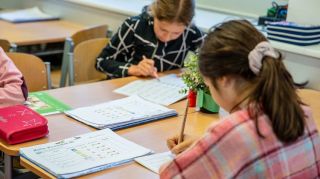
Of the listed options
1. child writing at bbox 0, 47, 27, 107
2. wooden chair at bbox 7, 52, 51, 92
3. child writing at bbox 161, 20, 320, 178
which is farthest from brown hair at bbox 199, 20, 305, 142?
wooden chair at bbox 7, 52, 51, 92

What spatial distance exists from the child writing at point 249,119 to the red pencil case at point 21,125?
0.67m

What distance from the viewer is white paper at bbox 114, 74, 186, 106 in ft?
7.19

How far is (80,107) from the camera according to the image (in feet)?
6.72

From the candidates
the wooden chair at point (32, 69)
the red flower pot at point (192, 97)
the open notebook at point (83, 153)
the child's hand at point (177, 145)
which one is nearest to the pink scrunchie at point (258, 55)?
the child's hand at point (177, 145)

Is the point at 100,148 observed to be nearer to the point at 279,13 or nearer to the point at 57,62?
the point at 279,13

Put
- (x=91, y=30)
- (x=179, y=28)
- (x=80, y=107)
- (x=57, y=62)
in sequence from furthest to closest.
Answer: (x=57, y=62), (x=91, y=30), (x=179, y=28), (x=80, y=107)

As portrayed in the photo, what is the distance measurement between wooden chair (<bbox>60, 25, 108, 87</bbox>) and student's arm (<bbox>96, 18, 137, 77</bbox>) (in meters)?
0.31

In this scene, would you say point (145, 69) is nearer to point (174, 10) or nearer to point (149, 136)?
point (174, 10)

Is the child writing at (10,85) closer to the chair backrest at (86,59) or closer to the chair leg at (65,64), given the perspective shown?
the chair backrest at (86,59)

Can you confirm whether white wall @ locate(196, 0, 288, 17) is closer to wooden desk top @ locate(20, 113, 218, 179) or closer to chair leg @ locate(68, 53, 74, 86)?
chair leg @ locate(68, 53, 74, 86)

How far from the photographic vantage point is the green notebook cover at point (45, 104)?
6.54ft

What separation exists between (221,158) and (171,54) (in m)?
1.57

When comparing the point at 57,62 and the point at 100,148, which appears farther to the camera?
the point at 57,62

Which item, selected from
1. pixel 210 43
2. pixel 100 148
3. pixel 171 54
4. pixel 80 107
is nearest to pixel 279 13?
pixel 171 54
